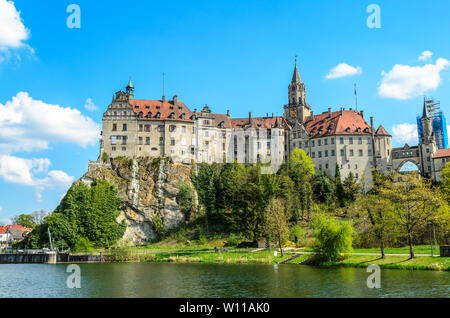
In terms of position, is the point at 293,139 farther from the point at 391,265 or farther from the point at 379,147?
the point at 391,265

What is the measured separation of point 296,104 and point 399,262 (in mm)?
62891

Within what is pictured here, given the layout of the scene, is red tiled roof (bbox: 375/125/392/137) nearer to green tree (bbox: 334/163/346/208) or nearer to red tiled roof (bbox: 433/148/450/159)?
red tiled roof (bbox: 433/148/450/159)

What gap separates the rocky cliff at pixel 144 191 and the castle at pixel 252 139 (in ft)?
11.9

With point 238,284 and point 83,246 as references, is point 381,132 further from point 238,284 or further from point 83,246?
point 83,246

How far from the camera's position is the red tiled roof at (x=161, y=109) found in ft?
279

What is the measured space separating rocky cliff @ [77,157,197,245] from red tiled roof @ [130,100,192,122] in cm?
1098

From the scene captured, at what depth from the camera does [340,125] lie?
84.9 meters

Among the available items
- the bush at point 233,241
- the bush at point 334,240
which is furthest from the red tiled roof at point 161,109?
the bush at point 334,240

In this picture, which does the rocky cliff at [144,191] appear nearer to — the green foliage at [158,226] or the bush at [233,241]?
the green foliage at [158,226]

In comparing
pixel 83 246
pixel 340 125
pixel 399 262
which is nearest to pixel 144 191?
pixel 83 246

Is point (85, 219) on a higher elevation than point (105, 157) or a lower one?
lower

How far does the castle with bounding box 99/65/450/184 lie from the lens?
8169cm
